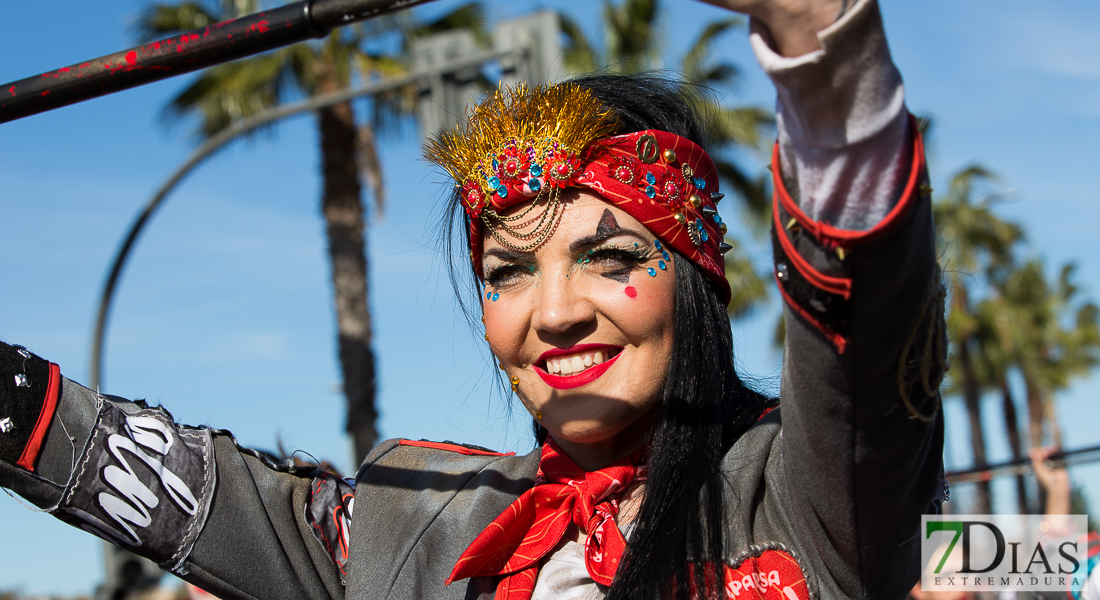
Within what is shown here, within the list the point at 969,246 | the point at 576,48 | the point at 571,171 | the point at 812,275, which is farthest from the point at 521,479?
the point at 969,246

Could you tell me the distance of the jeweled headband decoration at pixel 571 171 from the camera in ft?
6.82

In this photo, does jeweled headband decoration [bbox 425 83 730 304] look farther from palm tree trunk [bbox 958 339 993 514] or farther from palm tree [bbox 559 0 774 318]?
palm tree trunk [bbox 958 339 993 514]

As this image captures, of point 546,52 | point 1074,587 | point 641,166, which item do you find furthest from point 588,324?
point 546,52

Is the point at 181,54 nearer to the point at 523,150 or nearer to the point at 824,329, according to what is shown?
the point at 523,150

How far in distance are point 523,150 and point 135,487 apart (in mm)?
1117

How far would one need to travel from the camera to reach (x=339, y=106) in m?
9.73

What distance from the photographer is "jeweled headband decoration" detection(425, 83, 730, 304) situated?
6.82 feet

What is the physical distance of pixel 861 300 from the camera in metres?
1.30

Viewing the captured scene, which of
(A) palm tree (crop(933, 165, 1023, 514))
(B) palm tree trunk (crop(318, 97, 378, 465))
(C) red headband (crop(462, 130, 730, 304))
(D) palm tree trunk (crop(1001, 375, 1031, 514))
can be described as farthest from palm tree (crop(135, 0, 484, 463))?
(D) palm tree trunk (crop(1001, 375, 1031, 514))

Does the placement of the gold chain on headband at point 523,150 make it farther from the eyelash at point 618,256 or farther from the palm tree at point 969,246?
the palm tree at point 969,246

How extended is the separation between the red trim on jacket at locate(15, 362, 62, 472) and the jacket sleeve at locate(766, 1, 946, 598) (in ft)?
4.89

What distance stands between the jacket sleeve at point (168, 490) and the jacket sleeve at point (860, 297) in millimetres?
1218

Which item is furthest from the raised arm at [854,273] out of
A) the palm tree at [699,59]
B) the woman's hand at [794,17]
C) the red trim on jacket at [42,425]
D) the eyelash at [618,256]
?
the palm tree at [699,59]

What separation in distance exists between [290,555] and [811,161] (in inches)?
60.9
